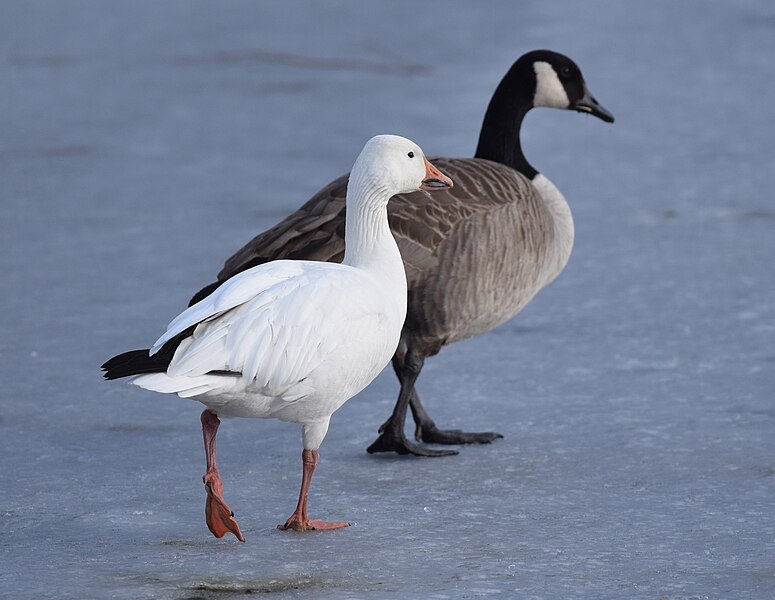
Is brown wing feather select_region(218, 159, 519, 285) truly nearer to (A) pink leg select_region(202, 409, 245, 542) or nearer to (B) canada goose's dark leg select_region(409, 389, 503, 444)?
(B) canada goose's dark leg select_region(409, 389, 503, 444)

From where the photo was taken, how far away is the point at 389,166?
15.5 ft

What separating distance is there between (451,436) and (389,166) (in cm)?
153

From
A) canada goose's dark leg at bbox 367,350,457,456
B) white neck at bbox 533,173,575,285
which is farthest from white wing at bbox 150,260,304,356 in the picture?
white neck at bbox 533,173,575,285

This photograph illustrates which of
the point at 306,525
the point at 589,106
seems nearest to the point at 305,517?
the point at 306,525

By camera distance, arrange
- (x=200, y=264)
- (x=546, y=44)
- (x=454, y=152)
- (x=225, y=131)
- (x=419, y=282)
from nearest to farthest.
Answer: (x=419, y=282), (x=200, y=264), (x=454, y=152), (x=225, y=131), (x=546, y=44)

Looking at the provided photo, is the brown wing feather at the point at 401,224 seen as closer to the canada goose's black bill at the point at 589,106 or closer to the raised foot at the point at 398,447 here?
the raised foot at the point at 398,447

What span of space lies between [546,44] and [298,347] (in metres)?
9.00

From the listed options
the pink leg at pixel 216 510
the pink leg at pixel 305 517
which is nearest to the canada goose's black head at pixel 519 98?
the pink leg at pixel 305 517

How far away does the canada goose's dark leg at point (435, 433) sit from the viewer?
18.9ft

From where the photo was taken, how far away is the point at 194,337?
4.21m

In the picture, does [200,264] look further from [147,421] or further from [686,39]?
[686,39]

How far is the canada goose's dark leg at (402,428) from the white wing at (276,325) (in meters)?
1.18

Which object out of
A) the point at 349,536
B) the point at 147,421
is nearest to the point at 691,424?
the point at 349,536

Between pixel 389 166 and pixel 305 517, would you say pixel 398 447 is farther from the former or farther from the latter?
pixel 389 166
